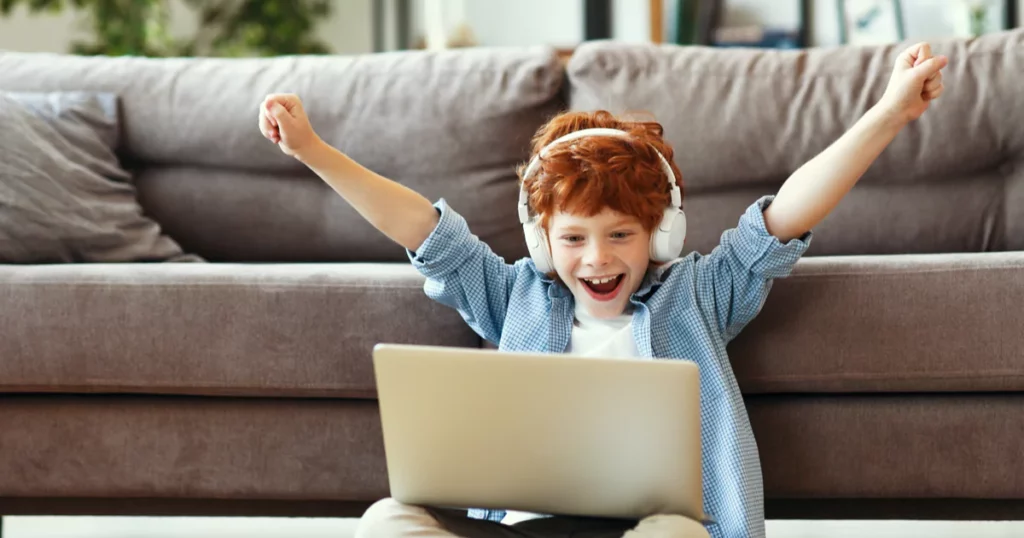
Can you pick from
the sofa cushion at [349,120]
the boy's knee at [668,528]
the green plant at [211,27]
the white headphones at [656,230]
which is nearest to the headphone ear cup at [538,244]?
the white headphones at [656,230]

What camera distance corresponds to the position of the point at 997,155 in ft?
6.02

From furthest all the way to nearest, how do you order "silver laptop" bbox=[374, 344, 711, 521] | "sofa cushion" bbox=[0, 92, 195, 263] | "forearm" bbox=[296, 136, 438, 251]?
"sofa cushion" bbox=[0, 92, 195, 263] → "forearm" bbox=[296, 136, 438, 251] → "silver laptop" bbox=[374, 344, 711, 521]

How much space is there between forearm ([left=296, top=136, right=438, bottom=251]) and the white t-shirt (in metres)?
0.23

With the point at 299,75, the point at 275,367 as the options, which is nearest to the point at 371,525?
the point at 275,367

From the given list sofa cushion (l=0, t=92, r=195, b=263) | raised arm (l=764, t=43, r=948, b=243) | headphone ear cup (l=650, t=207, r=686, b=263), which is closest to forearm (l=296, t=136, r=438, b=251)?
headphone ear cup (l=650, t=207, r=686, b=263)

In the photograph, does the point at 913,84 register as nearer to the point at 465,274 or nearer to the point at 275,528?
the point at 465,274

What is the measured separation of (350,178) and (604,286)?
338mm

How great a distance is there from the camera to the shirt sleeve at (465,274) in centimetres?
134

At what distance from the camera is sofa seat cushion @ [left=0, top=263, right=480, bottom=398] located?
1452 mm

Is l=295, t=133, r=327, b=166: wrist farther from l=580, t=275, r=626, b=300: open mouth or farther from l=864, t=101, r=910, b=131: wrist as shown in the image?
l=864, t=101, r=910, b=131: wrist

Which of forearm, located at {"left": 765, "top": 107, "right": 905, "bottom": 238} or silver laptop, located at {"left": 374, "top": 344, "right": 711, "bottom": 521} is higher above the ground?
forearm, located at {"left": 765, "top": 107, "right": 905, "bottom": 238}

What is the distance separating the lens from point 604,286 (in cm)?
130

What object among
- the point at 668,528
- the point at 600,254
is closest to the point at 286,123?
the point at 600,254

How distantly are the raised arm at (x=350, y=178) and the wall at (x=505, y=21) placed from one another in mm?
2569
